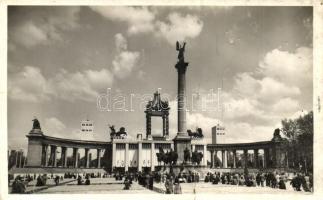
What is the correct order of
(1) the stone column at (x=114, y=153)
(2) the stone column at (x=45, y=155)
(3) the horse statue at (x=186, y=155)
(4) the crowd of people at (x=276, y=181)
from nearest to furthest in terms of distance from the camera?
(4) the crowd of people at (x=276, y=181) < (3) the horse statue at (x=186, y=155) < (2) the stone column at (x=45, y=155) < (1) the stone column at (x=114, y=153)

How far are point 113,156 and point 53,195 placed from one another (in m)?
52.0

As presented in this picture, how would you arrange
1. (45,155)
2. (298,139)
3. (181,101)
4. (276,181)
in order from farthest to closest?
(45,155) < (298,139) < (181,101) < (276,181)

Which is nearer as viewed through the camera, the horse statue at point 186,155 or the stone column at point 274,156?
the horse statue at point 186,155

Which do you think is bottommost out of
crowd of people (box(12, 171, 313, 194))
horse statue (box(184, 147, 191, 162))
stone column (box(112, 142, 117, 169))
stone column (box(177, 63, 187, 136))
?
stone column (box(112, 142, 117, 169))

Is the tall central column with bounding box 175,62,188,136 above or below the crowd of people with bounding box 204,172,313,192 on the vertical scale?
above

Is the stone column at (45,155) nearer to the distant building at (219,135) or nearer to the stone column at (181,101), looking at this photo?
the stone column at (181,101)

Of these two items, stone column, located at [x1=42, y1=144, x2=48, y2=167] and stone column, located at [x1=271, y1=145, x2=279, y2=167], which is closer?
stone column, located at [x1=271, y1=145, x2=279, y2=167]

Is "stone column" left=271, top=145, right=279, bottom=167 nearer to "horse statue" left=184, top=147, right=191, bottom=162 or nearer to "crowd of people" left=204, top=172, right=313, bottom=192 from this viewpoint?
"horse statue" left=184, top=147, right=191, bottom=162

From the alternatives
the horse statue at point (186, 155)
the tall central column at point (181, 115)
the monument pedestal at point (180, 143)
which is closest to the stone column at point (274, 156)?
the monument pedestal at point (180, 143)

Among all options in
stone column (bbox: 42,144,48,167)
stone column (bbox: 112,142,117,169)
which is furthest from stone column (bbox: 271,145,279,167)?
stone column (bbox: 112,142,117,169)

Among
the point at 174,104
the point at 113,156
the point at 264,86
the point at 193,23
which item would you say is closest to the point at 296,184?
the point at 264,86

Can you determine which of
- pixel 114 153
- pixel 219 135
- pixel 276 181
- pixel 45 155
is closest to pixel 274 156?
pixel 276 181

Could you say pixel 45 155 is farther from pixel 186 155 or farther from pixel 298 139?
pixel 298 139

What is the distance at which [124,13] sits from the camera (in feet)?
74.6
